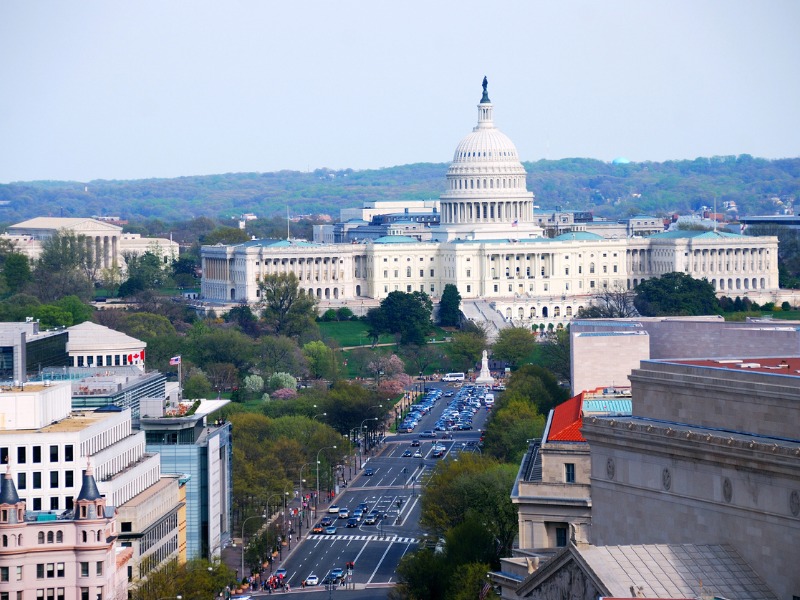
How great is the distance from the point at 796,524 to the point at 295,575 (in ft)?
168

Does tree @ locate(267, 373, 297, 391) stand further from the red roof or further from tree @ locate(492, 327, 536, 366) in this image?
the red roof

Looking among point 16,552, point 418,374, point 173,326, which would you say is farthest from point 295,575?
point 173,326

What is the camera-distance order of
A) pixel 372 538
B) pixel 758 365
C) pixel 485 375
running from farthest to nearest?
pixel 485 375
pixel 372 538
pixel 758 365

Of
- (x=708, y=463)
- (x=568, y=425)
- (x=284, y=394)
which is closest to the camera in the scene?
(x=708, y=463)

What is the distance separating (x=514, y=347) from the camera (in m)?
184

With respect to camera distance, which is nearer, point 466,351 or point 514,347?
point 514,347

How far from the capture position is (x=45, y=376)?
94.8 meters

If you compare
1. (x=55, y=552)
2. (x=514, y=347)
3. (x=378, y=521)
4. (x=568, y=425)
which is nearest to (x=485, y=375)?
(x=514, y=347)

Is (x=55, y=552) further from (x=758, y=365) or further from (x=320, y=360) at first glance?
(x=320, y=360)

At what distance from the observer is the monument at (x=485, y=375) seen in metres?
175

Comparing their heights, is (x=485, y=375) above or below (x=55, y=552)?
below

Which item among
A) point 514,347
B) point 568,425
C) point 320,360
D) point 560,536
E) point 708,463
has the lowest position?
point 320,360

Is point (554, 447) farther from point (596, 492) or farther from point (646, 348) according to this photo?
point (646, 348)

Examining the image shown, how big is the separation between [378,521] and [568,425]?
4055cm
